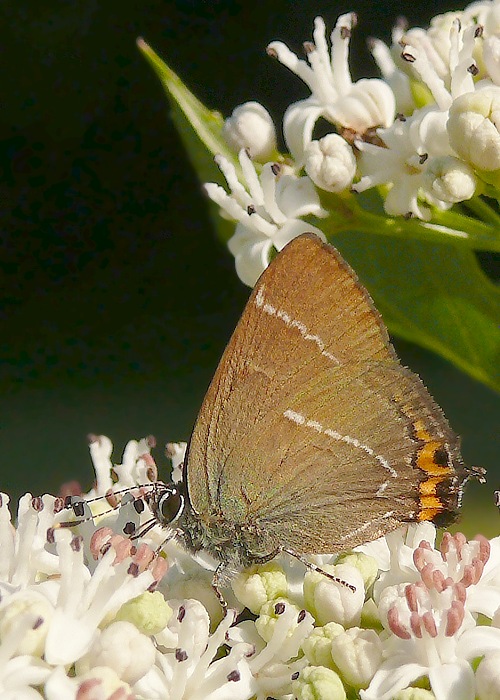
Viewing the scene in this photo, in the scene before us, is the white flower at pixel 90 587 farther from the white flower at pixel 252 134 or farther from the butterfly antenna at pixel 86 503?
the white flower at pixel 252 134

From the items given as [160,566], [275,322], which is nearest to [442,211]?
[275,322]

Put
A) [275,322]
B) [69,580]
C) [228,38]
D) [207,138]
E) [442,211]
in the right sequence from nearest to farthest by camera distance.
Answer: [69,580]
[275,322]
[442,211]
[207,138]
[228,38]


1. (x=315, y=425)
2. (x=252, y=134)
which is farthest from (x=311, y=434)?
(x=252, y=134)

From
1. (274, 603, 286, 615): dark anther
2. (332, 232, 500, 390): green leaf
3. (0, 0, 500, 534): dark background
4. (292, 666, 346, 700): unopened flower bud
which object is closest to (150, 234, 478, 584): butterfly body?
(274, 603, 286, 615): dark anther

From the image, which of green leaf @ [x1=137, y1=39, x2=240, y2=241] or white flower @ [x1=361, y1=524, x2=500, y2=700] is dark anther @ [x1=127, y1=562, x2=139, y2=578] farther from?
green leaf @ [x1=137, y1=39, x2=240, y2=241]

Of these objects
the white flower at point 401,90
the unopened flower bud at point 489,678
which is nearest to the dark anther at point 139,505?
the unopened flower bud at point 489,678

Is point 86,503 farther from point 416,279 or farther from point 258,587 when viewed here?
point 416,279

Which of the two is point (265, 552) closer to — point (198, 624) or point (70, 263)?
point (198, 624)
